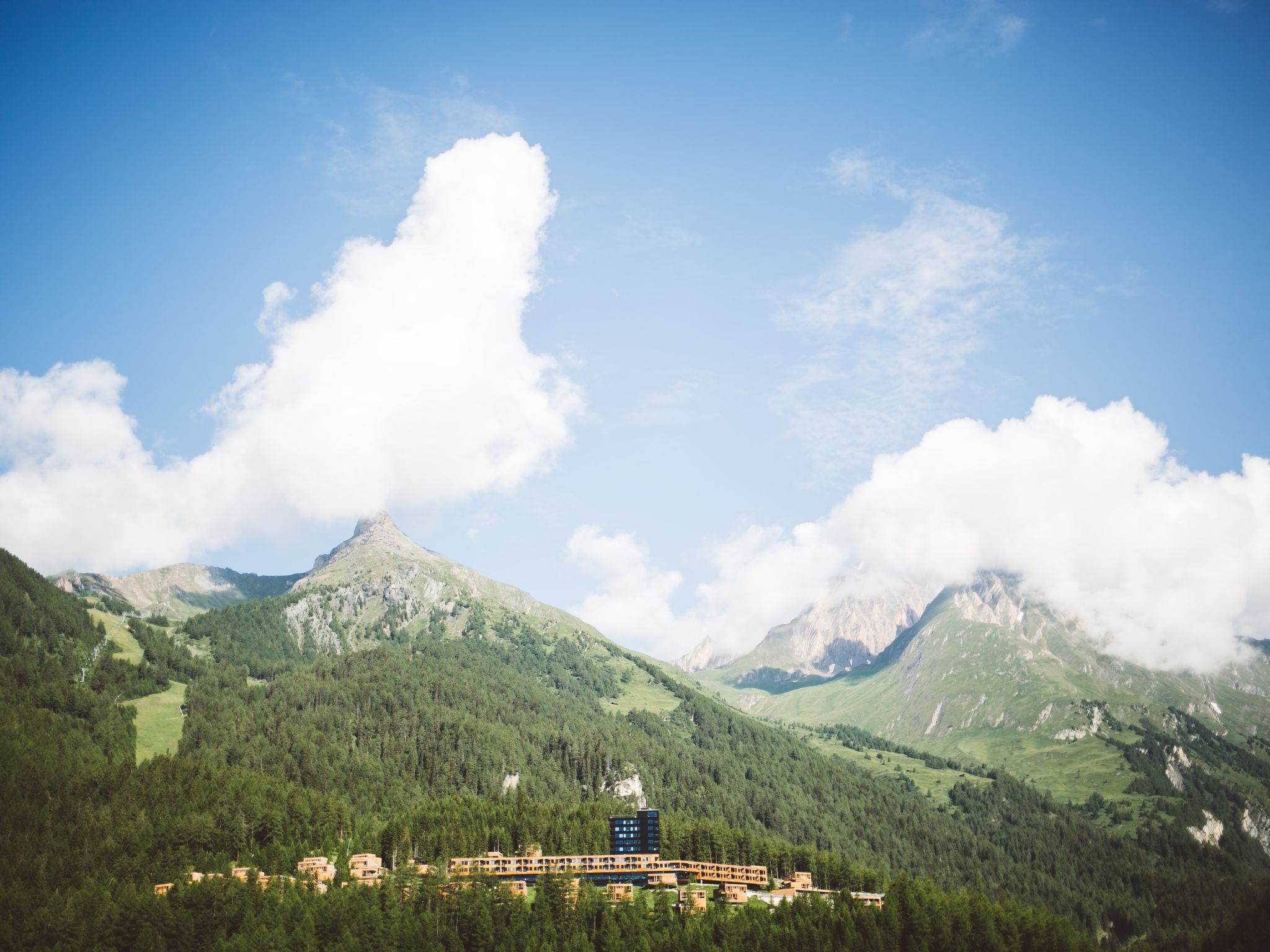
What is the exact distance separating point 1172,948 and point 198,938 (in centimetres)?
19249

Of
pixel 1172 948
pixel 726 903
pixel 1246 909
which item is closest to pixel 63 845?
pixel 726 903

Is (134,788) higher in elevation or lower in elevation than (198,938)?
higher

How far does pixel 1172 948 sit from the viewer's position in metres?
189

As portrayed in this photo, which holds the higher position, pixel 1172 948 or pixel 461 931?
pixel 461 931

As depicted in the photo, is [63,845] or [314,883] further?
[63,845]

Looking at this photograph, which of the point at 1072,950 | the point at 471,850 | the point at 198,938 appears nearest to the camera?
the point at 198,938

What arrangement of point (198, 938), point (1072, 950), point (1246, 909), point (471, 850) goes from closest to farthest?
1. point (198, 938)
2. point (1246, 909)
3. point (1072, 950)
4. point (471, 850)

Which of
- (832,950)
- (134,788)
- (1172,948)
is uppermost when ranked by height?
(134,788)

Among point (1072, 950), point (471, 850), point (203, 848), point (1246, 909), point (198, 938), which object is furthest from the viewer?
point (471, 850)

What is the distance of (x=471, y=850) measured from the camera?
190250 mm

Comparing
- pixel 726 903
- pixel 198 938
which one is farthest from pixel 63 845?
pixel 726 903

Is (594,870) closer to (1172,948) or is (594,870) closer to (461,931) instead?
(461,931)

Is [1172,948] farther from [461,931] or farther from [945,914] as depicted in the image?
[461,931]

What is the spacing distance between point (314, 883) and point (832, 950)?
298ft
